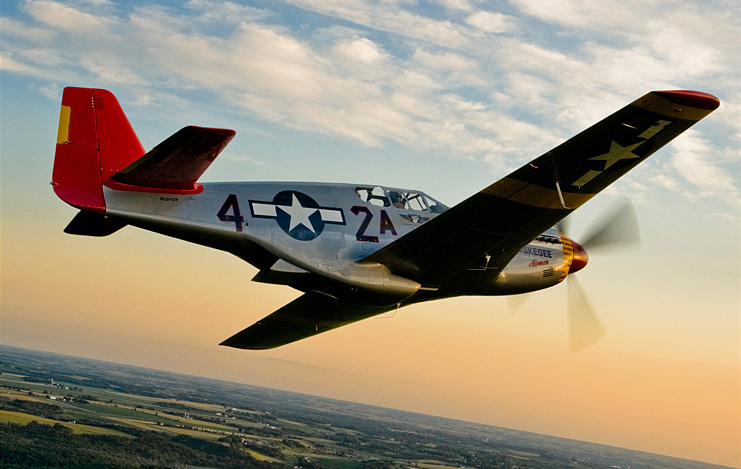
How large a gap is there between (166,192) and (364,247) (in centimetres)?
329

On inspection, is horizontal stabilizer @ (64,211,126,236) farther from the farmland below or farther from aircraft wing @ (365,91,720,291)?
the farmland below

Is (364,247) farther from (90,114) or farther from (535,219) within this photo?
(90,114)

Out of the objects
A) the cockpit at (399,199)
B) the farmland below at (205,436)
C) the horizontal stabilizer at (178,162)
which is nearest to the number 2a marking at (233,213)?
the horizontal stabilizer at (178,162)

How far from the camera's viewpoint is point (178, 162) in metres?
11.0

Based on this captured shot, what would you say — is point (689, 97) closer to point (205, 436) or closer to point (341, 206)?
point (341, 206)

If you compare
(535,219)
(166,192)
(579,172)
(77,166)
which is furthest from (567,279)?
(77,166)

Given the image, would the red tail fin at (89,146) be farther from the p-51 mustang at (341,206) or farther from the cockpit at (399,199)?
the cockpit at (399,199)

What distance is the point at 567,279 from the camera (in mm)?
15148

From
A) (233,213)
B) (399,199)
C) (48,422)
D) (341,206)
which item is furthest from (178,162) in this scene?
(48,422)

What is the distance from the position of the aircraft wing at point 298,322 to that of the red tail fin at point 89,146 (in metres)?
5.18

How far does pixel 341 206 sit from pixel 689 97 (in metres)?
5.60

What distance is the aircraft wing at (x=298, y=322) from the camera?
15.8 m

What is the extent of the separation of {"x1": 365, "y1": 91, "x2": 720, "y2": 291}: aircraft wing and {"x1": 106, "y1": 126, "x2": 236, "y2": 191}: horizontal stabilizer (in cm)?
316

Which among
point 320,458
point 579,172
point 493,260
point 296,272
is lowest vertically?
point 320,458
